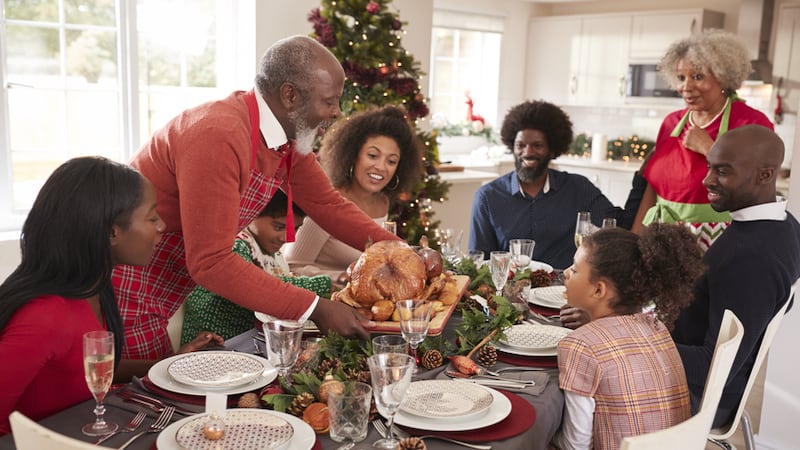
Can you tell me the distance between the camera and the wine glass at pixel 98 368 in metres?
1.32

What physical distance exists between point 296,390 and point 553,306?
1.11m

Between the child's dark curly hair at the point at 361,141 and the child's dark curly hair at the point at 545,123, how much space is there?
541 millimetres

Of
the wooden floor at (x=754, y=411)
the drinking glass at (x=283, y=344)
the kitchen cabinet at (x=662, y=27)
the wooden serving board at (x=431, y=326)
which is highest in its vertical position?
the kitchen cabinet at (x=662, y=27)

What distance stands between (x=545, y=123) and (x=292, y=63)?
1.87 m

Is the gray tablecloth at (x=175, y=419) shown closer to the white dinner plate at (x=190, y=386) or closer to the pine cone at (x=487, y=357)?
the white dinner plate at (x=190, y=386)

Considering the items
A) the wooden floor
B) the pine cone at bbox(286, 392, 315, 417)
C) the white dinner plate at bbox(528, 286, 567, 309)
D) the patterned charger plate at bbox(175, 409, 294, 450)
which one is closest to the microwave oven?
the wooden floor

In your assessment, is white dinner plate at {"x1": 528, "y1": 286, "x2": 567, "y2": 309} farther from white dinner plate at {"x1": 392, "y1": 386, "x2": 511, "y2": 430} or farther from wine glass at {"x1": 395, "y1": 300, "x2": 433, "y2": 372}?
white dinner plate at {"x1": 392, "y1": 386, "x2": 511, "y2": 430}

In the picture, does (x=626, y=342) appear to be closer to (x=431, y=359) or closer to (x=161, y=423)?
(x=431, y=359)

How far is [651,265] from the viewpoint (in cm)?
176

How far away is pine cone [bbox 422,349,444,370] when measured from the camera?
1.73m

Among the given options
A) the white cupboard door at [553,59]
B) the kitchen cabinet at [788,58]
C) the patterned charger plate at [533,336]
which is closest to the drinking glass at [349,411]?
the patterned charger plate at [533,336]

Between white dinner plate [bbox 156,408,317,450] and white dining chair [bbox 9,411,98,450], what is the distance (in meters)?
0.25

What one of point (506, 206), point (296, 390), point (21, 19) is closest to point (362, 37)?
point (506, 206)

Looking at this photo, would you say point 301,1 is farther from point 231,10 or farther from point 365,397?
point 365,397
